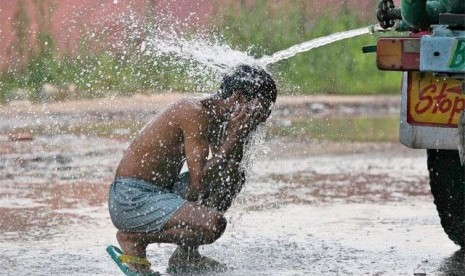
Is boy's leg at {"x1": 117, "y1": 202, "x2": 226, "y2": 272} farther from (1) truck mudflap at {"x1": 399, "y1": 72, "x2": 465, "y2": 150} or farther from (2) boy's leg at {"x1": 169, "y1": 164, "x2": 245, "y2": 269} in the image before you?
(1) truck mudflap at {"x1": 399, "y1": 72, "x2": 465, "y2": 150}

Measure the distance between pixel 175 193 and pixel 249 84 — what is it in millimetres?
637

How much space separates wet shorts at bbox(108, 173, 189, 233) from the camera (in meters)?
6.25

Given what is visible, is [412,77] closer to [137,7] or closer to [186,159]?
[186,159]

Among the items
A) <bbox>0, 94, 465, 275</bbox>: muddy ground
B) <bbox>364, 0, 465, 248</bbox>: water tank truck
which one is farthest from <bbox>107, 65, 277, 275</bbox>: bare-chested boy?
<bbox>364, 0, 465, 248</bbox>: water tank truck

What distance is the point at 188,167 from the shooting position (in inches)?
246

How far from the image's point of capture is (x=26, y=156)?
11.0 meters

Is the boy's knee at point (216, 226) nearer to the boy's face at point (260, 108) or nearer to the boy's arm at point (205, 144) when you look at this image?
the boy's arm at point (205, 144)

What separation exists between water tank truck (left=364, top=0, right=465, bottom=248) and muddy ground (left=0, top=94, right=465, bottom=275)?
1.05ft

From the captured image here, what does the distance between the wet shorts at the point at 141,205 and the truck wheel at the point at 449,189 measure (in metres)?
1.51

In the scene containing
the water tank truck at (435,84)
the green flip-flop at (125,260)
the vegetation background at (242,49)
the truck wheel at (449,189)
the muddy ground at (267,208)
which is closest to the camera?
the water tank truck at (435,84)

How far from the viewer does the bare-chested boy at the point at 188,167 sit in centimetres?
624

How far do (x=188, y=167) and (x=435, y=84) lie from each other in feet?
4.02

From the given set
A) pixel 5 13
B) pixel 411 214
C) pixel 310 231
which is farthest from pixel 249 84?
pixel 5 13

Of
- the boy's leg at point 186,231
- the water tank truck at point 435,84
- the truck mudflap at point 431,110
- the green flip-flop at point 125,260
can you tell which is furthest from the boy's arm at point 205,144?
the truck mudflap at point 431,110
